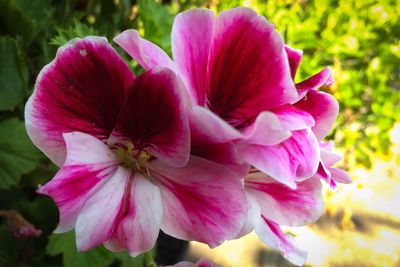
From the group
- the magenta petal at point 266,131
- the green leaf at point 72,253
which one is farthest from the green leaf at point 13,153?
the magenta petal at point 266,131

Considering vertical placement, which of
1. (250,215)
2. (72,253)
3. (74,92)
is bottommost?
(72,253)

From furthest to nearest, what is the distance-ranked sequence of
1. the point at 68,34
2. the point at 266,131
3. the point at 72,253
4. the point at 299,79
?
the point at 299,79 < the point at 72,253 < the point at 68,34 < the point at 266,131

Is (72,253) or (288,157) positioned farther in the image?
(72,253)

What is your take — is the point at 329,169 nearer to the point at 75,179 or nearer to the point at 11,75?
the point at 75,179

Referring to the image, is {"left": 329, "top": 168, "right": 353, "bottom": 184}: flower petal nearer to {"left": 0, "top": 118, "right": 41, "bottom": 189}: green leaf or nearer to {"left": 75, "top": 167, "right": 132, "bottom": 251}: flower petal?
{"left": 75, "top": 167, "right": 132, "bottom": 251}: flower petal

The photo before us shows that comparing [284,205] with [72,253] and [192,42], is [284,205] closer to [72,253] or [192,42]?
[192,42]

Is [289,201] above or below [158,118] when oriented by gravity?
below

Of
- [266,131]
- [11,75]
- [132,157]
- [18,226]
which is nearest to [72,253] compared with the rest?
[18,226]

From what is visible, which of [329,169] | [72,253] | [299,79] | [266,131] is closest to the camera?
[266,131]

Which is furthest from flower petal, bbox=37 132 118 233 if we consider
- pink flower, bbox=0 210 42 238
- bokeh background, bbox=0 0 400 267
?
pink flower, bbox=0 210 42 238
